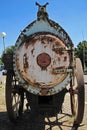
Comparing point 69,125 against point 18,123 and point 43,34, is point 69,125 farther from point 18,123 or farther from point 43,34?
point 43,34

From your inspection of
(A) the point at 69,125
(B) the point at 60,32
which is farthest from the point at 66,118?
(B) the point at 60,32

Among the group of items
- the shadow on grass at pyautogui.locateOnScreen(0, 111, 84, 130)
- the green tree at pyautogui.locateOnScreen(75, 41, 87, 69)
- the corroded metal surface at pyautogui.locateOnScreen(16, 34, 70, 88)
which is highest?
the green tree at pyautogui.locateOnScreen(75, 41, 87, 69)

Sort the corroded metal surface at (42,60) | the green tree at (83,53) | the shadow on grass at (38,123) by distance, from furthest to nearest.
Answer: the green tree at (83,53) < the shadow on grass at (38,123) < the corroded metal surface at (42,60)

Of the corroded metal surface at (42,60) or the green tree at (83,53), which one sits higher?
the green tree at (83,53)

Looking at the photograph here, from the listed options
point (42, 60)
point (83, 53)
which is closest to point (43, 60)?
point (42, 60)

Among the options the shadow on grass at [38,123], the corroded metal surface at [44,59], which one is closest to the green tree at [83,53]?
the shadow on grass at [38,123]

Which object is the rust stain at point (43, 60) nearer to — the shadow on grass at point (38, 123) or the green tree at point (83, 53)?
the shadow on grass at point (38, 123)

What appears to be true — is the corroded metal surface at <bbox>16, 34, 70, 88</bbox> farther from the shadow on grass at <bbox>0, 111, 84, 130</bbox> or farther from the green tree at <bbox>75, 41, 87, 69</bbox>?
the green tree at <bbox>75, 41, 87, 69</bbox>

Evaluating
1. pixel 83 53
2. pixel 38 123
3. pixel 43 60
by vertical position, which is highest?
pixel 83 53

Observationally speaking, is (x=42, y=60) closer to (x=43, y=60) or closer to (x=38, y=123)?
(x=43, y=60)

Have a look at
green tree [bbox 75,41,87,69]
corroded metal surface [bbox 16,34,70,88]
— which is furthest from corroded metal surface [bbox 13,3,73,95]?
green tree [bbox 75,41,87,69]

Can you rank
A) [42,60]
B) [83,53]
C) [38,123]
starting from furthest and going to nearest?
[83,53] → [38,123] → [42,60]

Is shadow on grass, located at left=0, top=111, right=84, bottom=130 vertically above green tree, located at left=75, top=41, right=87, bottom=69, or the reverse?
green tree, located at left=75, top=41, right=87, bottom=69

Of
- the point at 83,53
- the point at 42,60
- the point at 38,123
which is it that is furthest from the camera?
the point at 83,53
